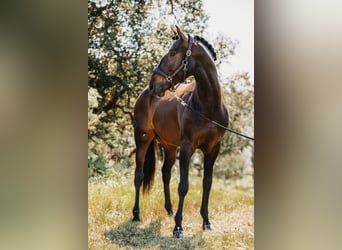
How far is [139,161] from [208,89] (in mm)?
609

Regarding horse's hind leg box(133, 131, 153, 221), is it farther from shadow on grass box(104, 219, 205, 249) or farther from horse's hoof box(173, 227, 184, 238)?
horse's hoof box(173, 227, 184, 238)

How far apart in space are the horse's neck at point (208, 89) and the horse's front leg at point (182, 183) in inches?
10.8

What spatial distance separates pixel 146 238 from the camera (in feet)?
8.36

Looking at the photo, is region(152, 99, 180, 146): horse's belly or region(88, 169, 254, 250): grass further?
region(152, 99, 180, 146): horse's belly

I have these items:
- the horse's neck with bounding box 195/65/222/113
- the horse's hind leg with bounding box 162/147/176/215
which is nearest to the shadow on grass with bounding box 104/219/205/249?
the horse's hind leg with bounding box 162/147/176/215

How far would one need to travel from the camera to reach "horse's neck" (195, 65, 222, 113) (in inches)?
99.3

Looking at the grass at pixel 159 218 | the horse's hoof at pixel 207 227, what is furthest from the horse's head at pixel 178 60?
the horse's hoof at pixel 207 227

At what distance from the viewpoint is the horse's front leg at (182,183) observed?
252cm

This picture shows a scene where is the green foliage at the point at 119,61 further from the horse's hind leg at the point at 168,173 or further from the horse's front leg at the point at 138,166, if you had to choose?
the horse's hind leg at the point at 168,173

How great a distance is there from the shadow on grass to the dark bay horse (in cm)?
5
